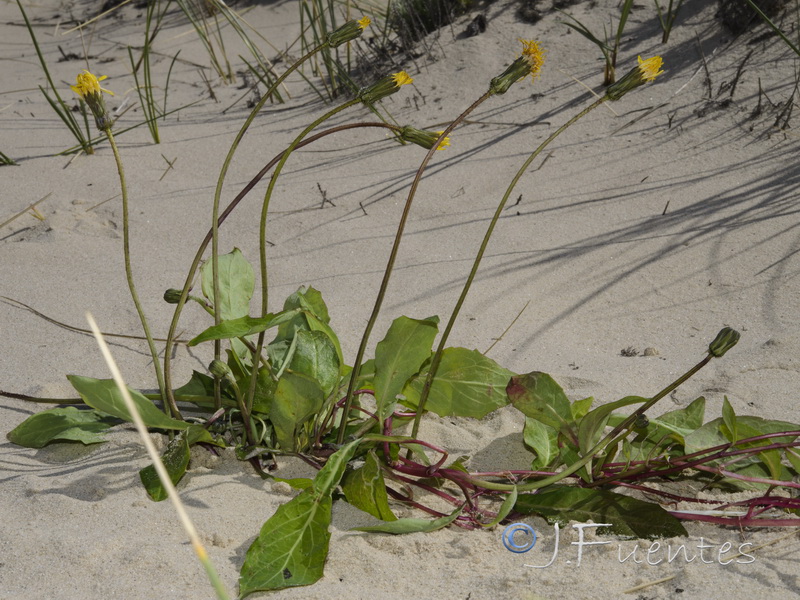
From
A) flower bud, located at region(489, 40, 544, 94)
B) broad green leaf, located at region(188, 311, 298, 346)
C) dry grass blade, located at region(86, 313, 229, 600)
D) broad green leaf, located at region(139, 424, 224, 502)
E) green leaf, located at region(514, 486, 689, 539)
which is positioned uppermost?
flower bud, located at region(489, 40, 544, 94)

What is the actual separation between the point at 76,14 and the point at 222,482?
5.01m

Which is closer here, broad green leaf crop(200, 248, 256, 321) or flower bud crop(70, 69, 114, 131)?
flower bud crop(70, 69, 114, 131)

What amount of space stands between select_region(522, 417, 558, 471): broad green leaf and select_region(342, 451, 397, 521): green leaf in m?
0.34

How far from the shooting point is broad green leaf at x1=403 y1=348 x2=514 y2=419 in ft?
5.20

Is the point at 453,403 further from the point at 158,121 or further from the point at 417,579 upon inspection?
the point at 158,121

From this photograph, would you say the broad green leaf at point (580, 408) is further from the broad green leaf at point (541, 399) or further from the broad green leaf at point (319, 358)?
the broad green leaf at point (319, 358)

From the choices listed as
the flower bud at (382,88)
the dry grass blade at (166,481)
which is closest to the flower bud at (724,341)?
the flower bud at (382,88)

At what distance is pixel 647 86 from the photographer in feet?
11.0

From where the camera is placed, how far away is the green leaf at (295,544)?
1.24m

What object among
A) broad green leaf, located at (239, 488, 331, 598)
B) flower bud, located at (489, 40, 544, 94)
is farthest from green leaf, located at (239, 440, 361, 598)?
flower bud, located at (489, 40, 544, 94)

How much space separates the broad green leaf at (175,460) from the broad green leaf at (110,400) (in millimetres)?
45

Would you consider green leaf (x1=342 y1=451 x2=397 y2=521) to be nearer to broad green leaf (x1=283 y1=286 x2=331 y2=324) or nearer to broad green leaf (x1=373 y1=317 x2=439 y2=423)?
broad green leaf (x1=373 y1=317 x2=439 y2=423)

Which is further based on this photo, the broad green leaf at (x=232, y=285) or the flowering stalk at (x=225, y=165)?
the broad green leaf at (x=232, y=285)

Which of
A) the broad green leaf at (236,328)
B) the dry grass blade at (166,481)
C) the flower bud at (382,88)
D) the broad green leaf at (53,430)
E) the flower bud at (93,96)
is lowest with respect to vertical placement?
the broad green leaf at (53,430)
